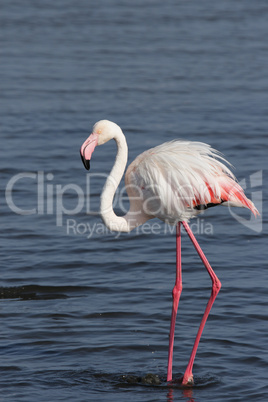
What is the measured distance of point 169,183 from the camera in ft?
19.0

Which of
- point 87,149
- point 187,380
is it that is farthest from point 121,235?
point 187,380

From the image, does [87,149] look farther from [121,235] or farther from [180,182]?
[121,235]

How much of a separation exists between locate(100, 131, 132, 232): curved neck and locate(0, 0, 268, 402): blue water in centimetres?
109

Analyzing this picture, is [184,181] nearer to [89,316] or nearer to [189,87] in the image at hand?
[89,316]

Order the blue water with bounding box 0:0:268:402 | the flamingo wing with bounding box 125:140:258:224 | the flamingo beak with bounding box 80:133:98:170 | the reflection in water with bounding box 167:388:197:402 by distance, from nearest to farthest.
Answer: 1. the reflection in water with bounding box 167:388:197:402
2. the flamingo beak with bounding box 80:133:98:170
3. the flamingo wing with bounding box 125:140:258:224
4. the blue water with bounding box 0:0:268:402

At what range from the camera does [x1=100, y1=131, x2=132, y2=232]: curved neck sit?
5.73 meters

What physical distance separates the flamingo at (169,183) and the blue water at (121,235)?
0.51 m

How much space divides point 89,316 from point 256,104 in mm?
8278

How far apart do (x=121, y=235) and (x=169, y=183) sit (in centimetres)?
325

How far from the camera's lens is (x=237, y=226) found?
909cm

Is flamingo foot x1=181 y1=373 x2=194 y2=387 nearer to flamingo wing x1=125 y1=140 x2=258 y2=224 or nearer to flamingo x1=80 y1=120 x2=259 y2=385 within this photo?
flamingo x1=80 y1=120 x2=259 y2=385

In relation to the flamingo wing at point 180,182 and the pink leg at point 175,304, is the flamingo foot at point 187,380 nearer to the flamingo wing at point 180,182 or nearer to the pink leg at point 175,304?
the pink leg at point 175,304

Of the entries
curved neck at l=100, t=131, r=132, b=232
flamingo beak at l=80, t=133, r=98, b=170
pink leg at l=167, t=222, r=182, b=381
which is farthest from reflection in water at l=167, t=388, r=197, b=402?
flamingo beak at l=80, t=133, r=98, b=170

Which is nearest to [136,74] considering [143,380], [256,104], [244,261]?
[256,104]
